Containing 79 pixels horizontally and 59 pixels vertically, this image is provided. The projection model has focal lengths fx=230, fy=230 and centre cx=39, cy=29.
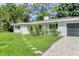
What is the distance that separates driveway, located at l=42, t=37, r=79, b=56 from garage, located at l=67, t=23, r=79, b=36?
2.03ft

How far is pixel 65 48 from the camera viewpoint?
1420cm

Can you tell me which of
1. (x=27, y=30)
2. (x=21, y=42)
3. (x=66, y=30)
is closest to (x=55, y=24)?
(x=66, y=30)

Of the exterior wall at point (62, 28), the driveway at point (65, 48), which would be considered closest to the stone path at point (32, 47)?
the driveway at point (65, 48)

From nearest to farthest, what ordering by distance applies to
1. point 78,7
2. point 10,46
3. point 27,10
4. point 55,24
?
point 10,46 → point 27,10 → point 55,24 → point 78,7

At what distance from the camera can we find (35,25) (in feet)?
53.6

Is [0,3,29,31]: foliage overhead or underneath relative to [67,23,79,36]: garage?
overhead

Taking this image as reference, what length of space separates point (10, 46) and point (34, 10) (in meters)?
3.03

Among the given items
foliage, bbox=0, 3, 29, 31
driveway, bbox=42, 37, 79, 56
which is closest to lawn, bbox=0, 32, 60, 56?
driveway, bbox=42, 37, 79, 56

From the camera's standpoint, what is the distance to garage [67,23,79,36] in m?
17.5

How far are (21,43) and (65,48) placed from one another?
2838 millimetres

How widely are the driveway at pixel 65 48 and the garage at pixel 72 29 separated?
2.03ft

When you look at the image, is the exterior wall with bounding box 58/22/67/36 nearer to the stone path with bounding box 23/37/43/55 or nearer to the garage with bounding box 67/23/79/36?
the garage with bounding box 67/23/79/36

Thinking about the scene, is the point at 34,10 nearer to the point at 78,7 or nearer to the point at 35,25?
the point at 35,25

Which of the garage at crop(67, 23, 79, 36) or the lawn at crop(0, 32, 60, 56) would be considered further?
the garage at crop(67, 23, 79, 36)
